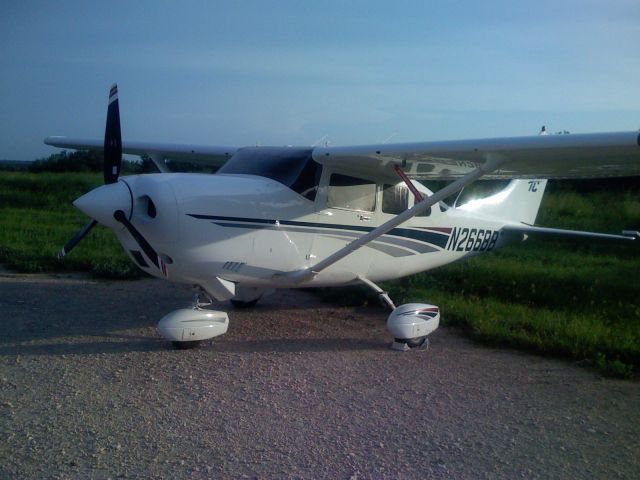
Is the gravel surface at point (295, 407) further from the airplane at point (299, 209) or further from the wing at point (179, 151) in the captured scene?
the wing at point (179, 151)

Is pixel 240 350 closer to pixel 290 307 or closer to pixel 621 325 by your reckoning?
pixel 290 307

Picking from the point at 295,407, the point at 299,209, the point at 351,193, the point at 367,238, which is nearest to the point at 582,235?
the point at 351,193

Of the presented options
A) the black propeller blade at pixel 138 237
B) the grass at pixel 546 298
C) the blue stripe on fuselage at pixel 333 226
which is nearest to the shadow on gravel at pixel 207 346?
the black propeller blade at pixel 138 237

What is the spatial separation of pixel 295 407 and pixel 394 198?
3.83 metres

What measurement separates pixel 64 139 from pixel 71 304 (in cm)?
459

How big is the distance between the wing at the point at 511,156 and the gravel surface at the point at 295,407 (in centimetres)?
187

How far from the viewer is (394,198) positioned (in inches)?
321

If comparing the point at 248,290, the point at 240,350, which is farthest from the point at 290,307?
the point at 240,350

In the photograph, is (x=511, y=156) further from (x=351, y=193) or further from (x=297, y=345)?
(x=297, y=345)

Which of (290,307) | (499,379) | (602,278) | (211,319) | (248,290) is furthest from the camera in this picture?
(602,278)

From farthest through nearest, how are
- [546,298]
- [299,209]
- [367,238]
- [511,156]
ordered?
[546,298] → [299,209] → [367,238] → [511,156]

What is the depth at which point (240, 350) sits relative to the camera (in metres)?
6.57

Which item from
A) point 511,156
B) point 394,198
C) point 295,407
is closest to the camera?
point 295,407

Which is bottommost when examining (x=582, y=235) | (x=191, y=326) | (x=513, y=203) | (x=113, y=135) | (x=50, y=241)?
(x=50, y=241)
